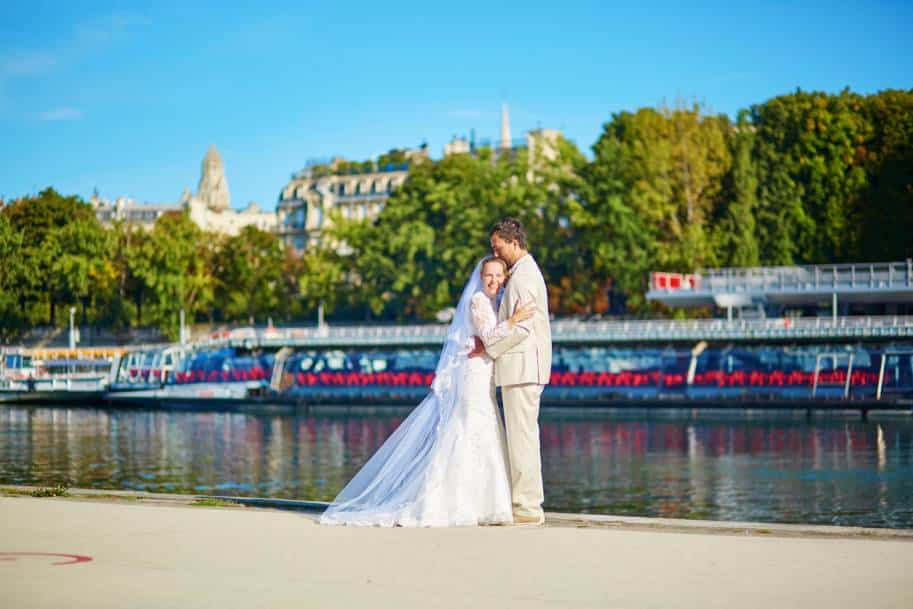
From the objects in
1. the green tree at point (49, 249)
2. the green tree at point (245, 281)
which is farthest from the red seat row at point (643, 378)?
the green tree at point (245, 281)

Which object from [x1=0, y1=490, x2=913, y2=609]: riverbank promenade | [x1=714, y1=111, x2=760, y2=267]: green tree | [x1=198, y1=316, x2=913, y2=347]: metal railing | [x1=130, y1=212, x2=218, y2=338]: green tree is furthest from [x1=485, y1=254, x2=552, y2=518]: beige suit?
[x1=130, y1=212, x2=218, y2=338]: green tree

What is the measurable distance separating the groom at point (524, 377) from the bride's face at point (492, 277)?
0.20m

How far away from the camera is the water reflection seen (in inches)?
1140

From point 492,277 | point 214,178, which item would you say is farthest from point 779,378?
point 214,178

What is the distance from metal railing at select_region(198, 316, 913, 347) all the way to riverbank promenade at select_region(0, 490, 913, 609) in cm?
5124

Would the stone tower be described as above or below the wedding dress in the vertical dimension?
above

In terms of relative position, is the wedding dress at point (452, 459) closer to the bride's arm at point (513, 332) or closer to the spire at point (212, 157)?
the bride's arm at point (513, 332)

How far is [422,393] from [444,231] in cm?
1798

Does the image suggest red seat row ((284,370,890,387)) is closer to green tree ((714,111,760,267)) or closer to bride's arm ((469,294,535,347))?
green tree ((714,111,760,267))

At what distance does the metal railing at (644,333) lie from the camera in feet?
199

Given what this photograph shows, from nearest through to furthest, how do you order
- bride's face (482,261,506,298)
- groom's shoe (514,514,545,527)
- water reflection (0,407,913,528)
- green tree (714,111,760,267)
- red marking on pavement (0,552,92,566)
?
red marking on pavement (0,552,92,566), groom's shoe (514,514,545,527), bride's face (482,261,506,298), water reflection (0,407,913,528), green tree (714,111,760,267)

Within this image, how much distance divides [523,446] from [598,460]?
92.6 ft

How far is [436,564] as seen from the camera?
30.9ft

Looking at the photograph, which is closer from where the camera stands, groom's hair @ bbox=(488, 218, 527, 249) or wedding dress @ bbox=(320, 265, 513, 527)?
wedding dress @ bbox=(320, 265, 513, 527)
